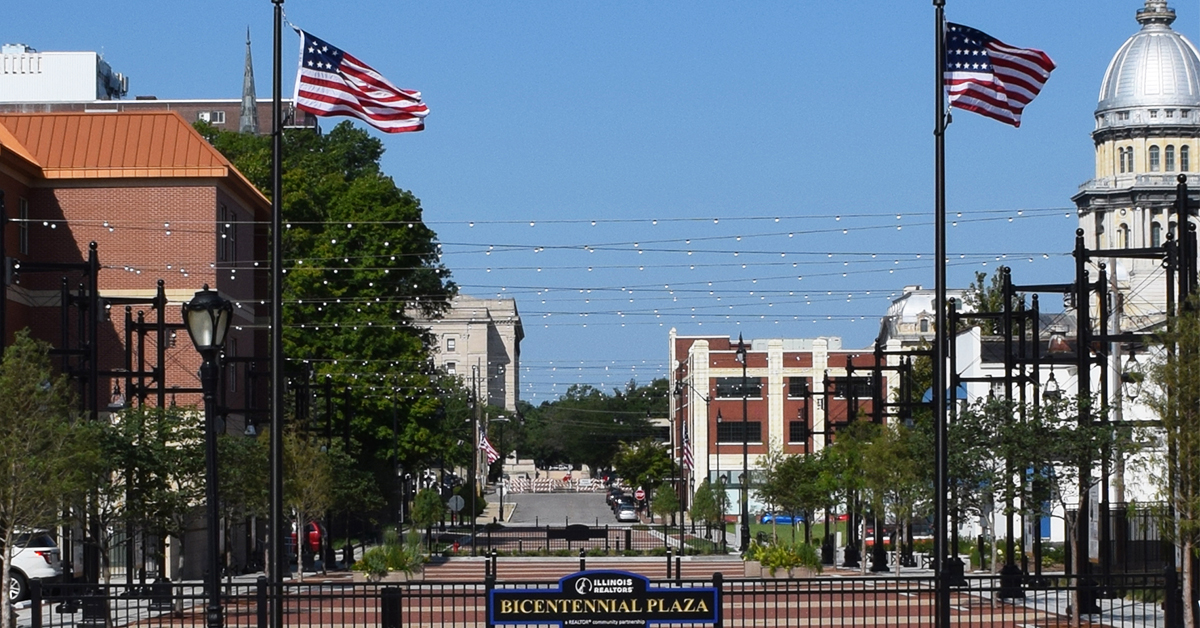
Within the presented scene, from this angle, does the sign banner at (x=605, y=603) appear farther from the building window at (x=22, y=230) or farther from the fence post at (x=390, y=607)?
the building window at (x=22, y=230)

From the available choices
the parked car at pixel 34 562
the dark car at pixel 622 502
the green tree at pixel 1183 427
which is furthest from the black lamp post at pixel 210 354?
the dark car at pixel 622 502

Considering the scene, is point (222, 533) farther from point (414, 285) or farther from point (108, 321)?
point (414, 285)

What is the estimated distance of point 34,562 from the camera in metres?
34.1

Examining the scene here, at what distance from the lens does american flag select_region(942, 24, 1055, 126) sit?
2288 centimetres

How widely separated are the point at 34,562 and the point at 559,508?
325 ft

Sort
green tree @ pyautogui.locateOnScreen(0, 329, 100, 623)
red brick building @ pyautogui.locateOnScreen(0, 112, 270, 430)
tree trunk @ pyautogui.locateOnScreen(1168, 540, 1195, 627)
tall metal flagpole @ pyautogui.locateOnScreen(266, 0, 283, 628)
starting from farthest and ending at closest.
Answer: red brick building @ pyautogui.locateOnScreen(0, 112, 270, 430) → green tree @ pyautogui.locateOnScreen(0, 329, 100, 623) → tree trunk @ pyautogui.locateOnScreen(1168, 540, 1195, 627) → tall metal flagpole @ pyautogui.locateOnScreen(266, 0, 283, 628)

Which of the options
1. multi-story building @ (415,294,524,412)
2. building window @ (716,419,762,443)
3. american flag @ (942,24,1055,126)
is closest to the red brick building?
american flag @ (942,24,1055,126)

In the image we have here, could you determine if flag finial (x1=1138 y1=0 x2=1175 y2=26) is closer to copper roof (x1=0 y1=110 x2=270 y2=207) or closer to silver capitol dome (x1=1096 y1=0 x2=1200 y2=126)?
silver capitol dome (x1=1096 y1=0 x2=1200 y2=126)

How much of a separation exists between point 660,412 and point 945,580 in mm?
151038

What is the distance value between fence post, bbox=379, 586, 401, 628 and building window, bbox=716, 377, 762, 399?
87564mm

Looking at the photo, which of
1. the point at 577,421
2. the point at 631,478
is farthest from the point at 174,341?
the point at 577,421

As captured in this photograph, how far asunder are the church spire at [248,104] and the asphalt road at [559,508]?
106 feet

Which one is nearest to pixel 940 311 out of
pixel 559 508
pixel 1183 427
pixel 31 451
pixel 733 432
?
pixel 1183 427

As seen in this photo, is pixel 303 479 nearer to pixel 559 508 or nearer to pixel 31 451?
pixel 31 451
